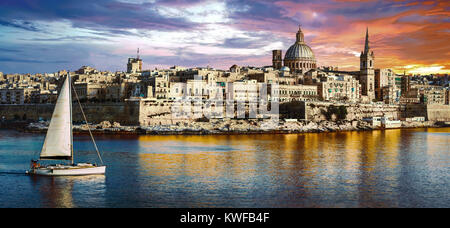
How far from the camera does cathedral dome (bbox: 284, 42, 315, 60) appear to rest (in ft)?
173

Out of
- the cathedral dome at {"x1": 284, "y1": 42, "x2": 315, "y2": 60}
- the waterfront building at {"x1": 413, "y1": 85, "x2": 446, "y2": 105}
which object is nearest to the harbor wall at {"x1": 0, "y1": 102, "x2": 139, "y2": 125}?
the cathedral dome at {"x1": 284, "y1": 42, "x2": 315, "y2": 60}

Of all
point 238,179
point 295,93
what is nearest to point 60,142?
point 238,179

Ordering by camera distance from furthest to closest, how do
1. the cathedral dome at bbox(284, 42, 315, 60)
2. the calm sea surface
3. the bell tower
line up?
1. the cathedral dome at bbox(284, 42, 315, 60)
2. the bell tower
3. the calm sea surface

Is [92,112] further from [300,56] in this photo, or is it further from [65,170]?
[300,56]

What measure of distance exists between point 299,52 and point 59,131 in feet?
139

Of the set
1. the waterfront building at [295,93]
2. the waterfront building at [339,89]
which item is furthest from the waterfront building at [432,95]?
the waterfront building at [295,93]

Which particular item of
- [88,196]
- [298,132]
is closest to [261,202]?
[88,196]

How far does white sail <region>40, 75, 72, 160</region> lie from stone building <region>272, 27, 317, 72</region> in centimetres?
3969

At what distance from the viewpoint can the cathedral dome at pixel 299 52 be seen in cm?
5284

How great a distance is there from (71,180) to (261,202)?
549cm

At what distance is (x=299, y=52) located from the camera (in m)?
53.1

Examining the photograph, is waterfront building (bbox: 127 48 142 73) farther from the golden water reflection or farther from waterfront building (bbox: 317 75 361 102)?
the golden water reflection
